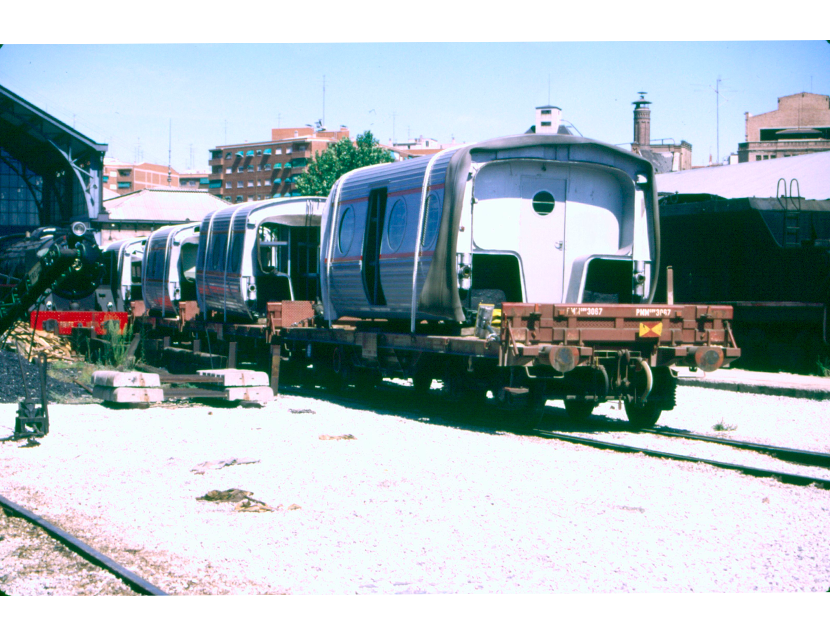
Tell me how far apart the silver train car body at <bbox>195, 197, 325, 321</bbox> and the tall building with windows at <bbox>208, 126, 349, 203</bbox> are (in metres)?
103

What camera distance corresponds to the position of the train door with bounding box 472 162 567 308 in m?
10.4

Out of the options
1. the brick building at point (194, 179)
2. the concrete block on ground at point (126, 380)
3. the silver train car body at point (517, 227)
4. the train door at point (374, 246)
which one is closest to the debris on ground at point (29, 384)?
the concrete block on ground at point (126, 380)

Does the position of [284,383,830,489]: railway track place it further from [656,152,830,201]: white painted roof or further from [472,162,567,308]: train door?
[656,152,830,201]: white painted roof

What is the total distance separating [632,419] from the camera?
1078cm

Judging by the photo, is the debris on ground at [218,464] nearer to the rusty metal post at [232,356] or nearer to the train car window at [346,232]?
the train car window at [346,232]

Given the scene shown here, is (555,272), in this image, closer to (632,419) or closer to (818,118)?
(632,419)

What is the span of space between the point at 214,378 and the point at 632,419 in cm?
600

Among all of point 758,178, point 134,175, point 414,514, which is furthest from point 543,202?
point 134,175

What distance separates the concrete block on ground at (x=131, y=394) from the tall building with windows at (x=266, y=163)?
10736 cm

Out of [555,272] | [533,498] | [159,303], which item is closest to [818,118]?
[159,303]

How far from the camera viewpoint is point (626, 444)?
30.9ft

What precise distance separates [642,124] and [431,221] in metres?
51.4

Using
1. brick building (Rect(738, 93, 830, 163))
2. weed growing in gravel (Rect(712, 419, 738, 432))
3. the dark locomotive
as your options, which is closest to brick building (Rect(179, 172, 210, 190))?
brick building (Rect(738, 93, 830, 163))

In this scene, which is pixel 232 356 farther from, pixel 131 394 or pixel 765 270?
pixel 765 270
